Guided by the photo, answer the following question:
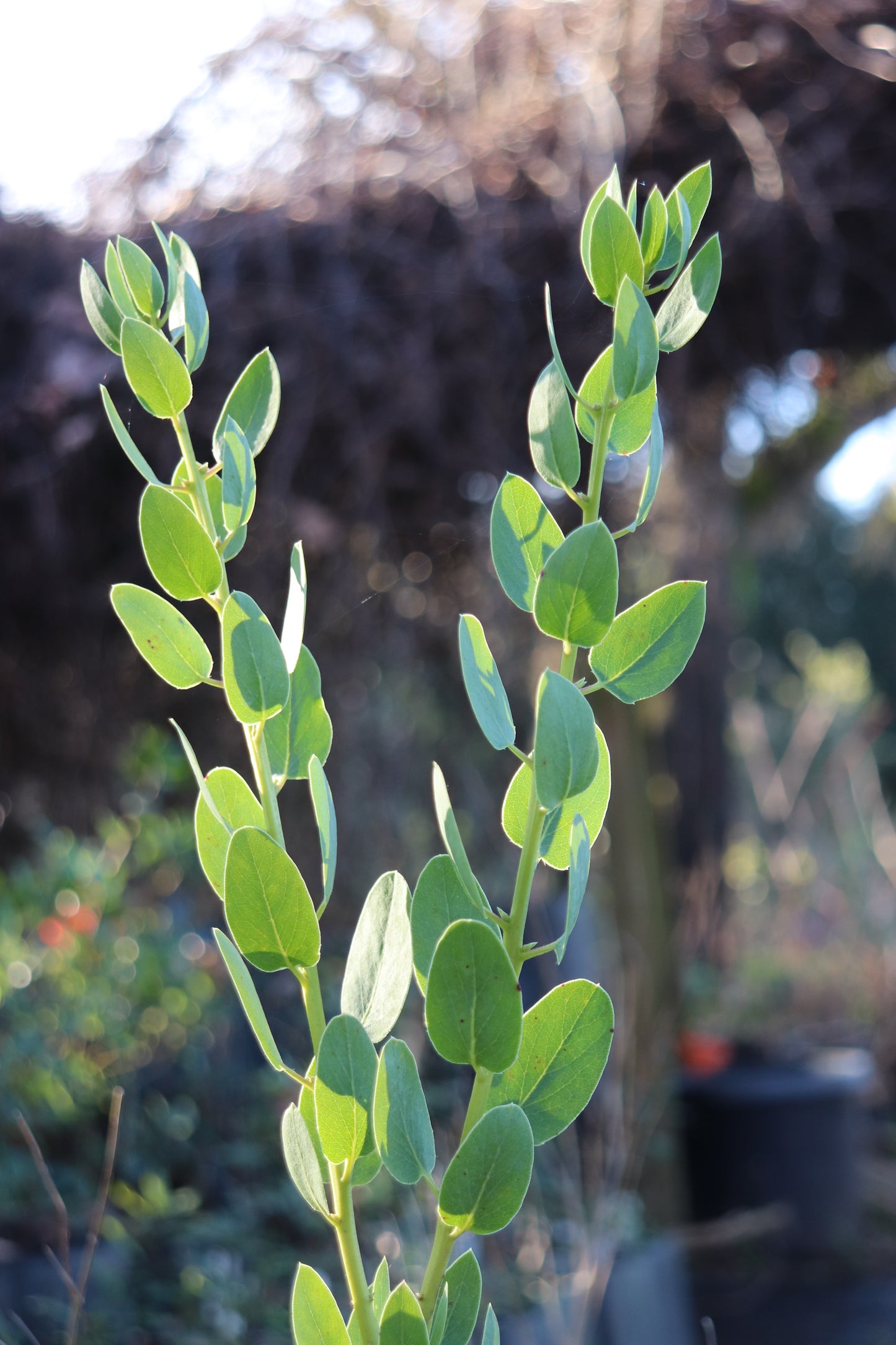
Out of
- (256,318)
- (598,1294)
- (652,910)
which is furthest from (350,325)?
(652,910)

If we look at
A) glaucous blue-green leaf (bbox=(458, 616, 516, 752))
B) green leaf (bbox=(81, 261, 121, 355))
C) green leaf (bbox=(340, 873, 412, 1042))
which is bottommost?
green leaf (bbox=(340, 873, 412, 1042))

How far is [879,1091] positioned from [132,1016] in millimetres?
2804

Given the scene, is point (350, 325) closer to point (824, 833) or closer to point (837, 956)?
point (837, 956)

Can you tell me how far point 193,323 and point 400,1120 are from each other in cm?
19

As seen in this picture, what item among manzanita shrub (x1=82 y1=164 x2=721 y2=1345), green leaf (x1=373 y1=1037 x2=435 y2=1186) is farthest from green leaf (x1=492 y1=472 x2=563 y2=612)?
green leaf (x1=373 y1=1037 x2=435 y2=1186)

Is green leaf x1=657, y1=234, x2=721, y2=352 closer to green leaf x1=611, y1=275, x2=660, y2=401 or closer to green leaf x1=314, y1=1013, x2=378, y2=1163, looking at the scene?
green leaf x1=611, y1=275, x2=660, y2=401

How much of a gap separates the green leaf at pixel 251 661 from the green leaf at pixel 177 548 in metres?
0.02

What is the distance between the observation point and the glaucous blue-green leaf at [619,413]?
0.23 m

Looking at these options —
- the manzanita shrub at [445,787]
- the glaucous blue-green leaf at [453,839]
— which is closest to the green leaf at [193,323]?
the manzanita shrub at [445,787]

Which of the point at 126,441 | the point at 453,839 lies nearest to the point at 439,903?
the point at 453,839

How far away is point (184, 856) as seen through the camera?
1.53m

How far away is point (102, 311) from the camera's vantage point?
0.82ft

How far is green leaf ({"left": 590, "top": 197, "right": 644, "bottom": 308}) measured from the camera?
0.74ft

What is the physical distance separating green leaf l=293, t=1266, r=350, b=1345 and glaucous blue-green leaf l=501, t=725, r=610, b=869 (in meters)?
0.10
